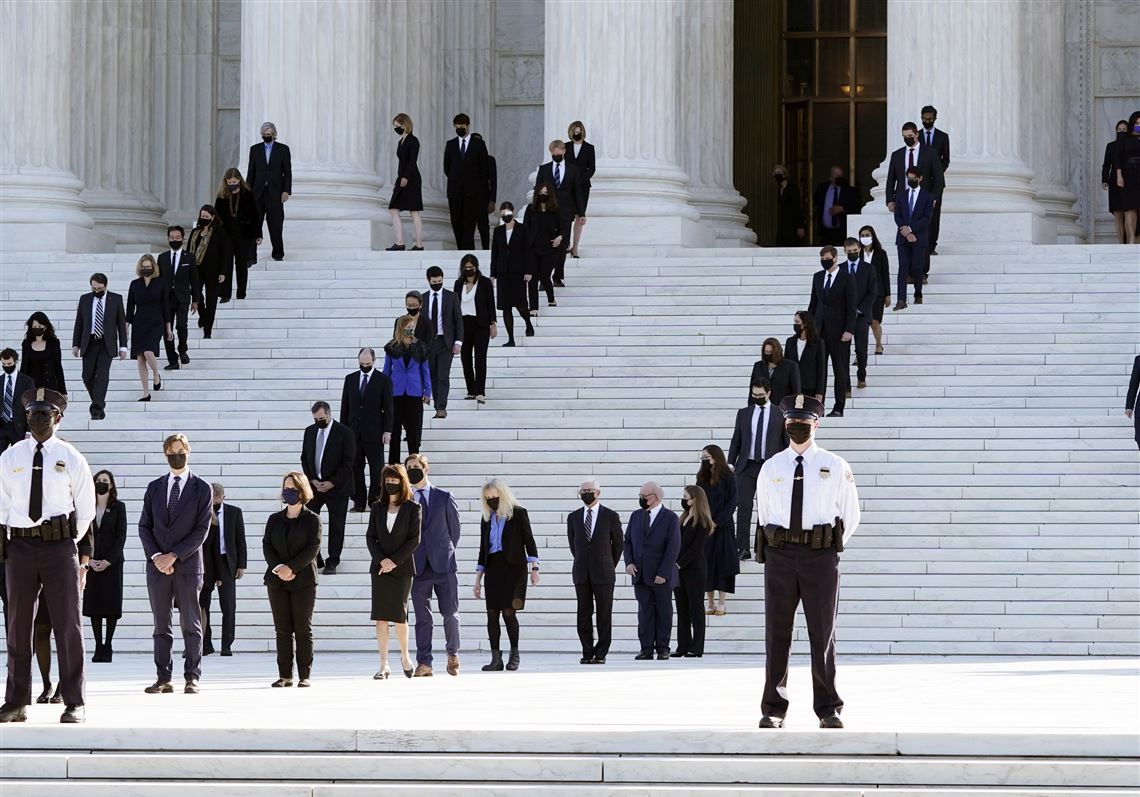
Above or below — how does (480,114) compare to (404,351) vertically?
above

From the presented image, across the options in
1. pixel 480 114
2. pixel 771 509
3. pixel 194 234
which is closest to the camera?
pixel 771 509

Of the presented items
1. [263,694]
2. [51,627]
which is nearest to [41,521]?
[51,627]

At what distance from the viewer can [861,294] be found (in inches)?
994

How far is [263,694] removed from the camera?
52.9 feet

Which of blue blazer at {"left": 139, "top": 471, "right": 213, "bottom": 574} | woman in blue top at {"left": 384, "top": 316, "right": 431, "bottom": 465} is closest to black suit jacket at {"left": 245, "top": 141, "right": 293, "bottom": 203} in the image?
woman in blue top at {"left": 384, "top": 316, "right": 431, "bottom": 465}

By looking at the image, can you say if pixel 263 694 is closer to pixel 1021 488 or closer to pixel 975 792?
pixel 975 792

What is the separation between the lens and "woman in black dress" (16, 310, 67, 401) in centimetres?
2466

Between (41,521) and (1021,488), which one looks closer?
(41,521)

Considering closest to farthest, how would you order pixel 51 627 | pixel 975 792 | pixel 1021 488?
pixel 975 792
pixel 51 627
pixel 1021 488

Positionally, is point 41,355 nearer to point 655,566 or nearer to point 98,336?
point 98,336

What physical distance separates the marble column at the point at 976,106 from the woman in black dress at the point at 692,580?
1157 centimetres

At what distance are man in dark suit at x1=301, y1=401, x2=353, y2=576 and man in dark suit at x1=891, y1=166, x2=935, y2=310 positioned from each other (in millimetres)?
8340

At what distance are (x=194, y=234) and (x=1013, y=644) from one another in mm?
11846

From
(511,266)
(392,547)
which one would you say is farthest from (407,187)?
(392,547)
